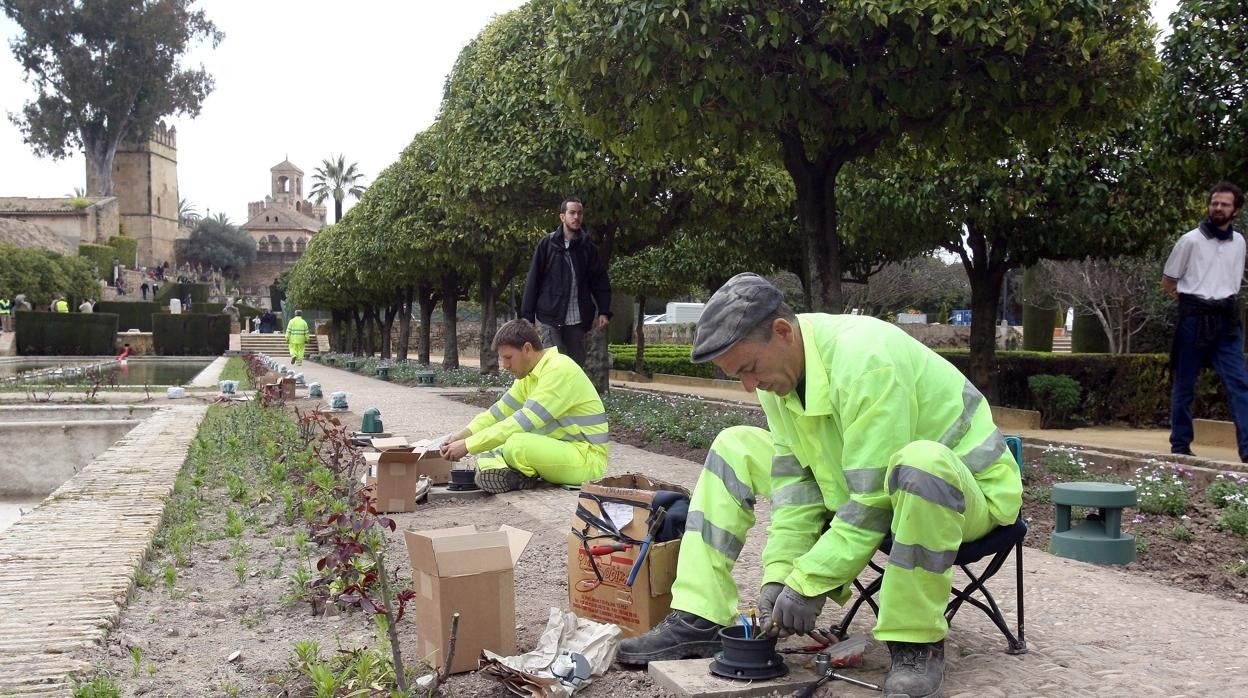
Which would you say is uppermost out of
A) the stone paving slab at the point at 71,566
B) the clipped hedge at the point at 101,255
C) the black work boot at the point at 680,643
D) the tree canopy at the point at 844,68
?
the clipped hedge at the point at 101,255

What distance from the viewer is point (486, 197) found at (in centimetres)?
1263

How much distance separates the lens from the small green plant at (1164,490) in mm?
5480

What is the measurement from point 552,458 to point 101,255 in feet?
233

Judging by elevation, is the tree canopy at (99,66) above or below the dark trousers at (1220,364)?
above

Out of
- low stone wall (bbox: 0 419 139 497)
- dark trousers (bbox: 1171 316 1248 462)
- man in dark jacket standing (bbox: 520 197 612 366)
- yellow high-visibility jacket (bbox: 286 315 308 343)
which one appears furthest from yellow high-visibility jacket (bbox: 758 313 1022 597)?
yellow high-visibility jacket (bbox: 286 315 308 343)

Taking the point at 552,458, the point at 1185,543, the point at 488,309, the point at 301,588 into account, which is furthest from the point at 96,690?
the point at 488,309

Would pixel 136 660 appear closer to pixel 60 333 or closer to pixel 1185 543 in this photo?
pixel 1185 543

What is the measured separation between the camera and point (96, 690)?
284 centimetres

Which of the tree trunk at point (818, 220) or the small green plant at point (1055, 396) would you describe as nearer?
the tree trunk at point (818, 220)

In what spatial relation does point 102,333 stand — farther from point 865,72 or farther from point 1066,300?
point 865,72

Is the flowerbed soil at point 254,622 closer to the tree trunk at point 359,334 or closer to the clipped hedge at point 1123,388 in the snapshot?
the clipped hedge at point 1123,388

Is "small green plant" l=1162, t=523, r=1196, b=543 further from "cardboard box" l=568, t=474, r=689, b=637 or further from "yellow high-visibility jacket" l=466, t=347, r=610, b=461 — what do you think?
"yellow high-visibility jacket" l=466, t=347, r=610, b=461

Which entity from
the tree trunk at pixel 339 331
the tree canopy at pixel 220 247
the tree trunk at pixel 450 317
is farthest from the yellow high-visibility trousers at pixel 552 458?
the tree canopy at pixel 220 247

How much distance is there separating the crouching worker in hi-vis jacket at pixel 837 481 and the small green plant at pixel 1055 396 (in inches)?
440
